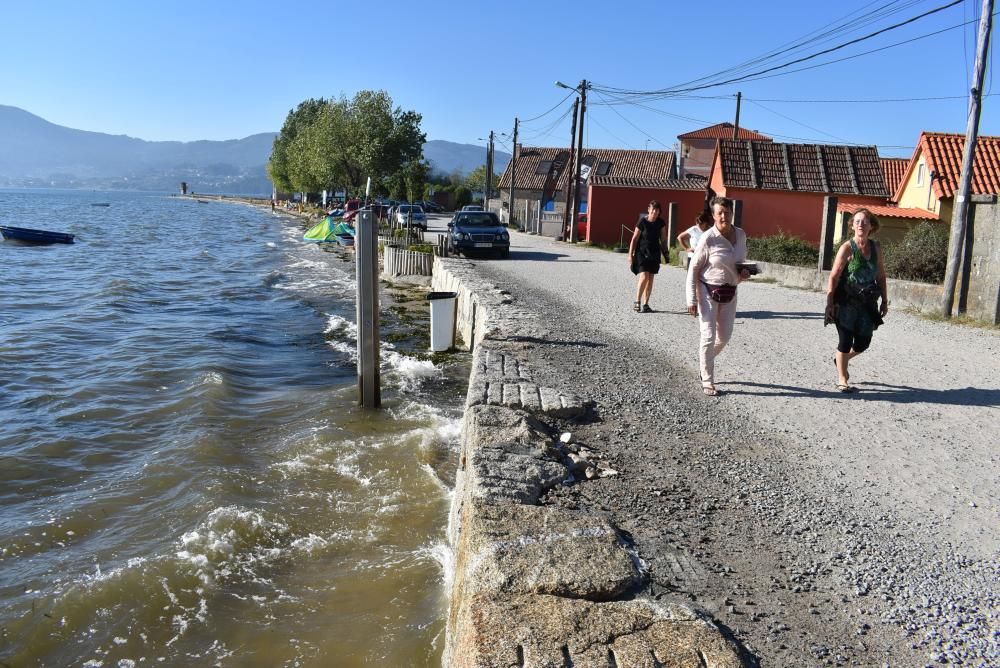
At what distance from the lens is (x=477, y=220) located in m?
24.8

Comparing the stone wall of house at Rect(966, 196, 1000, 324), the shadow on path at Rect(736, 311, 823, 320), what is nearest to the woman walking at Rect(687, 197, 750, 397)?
the shadow on path at Rect(736, 311, 823, 320)

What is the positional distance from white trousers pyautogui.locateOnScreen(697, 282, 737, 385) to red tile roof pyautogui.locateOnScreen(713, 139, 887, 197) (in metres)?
23.1

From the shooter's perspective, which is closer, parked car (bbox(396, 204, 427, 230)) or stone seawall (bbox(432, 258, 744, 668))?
stone seawall (bbox(432, 258, 744, 668))

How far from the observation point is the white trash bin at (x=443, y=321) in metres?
11.8

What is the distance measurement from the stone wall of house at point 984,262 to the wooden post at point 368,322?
28.5ft

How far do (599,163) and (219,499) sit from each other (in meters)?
58.4

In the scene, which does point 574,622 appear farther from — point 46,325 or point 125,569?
point 46,325

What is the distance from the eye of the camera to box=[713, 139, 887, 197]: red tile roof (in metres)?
28.9

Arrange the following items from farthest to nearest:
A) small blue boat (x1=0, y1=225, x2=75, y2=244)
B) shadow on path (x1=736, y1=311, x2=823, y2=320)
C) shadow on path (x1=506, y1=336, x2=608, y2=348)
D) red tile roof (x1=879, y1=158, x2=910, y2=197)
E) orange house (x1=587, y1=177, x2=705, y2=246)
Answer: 1. small blue boat (x1=0, y1=225, x2=75, y2=244)
2. red tile roof (x1=879, y1=158, x2=910, y2=197)
3. orange house (x1=587, y1=177, x2=705, y2=246)
4. shadow on path (x1=736, y1=311, x2=823, y2=320)
5. shadow on path (x1=506, y1=336, x2=608, y2=348)

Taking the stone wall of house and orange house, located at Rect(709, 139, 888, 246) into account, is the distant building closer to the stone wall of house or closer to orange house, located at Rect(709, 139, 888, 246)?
orange house, located at Rect(709, 139, 888, 246)

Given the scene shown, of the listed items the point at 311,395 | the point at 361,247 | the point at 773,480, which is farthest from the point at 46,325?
the point at 773,480

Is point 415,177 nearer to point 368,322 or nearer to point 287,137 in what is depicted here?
point 368,322

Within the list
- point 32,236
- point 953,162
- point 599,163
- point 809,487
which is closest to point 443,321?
point 809,487

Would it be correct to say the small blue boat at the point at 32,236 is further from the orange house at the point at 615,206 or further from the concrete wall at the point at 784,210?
the concrete wall at the point at 784,210
